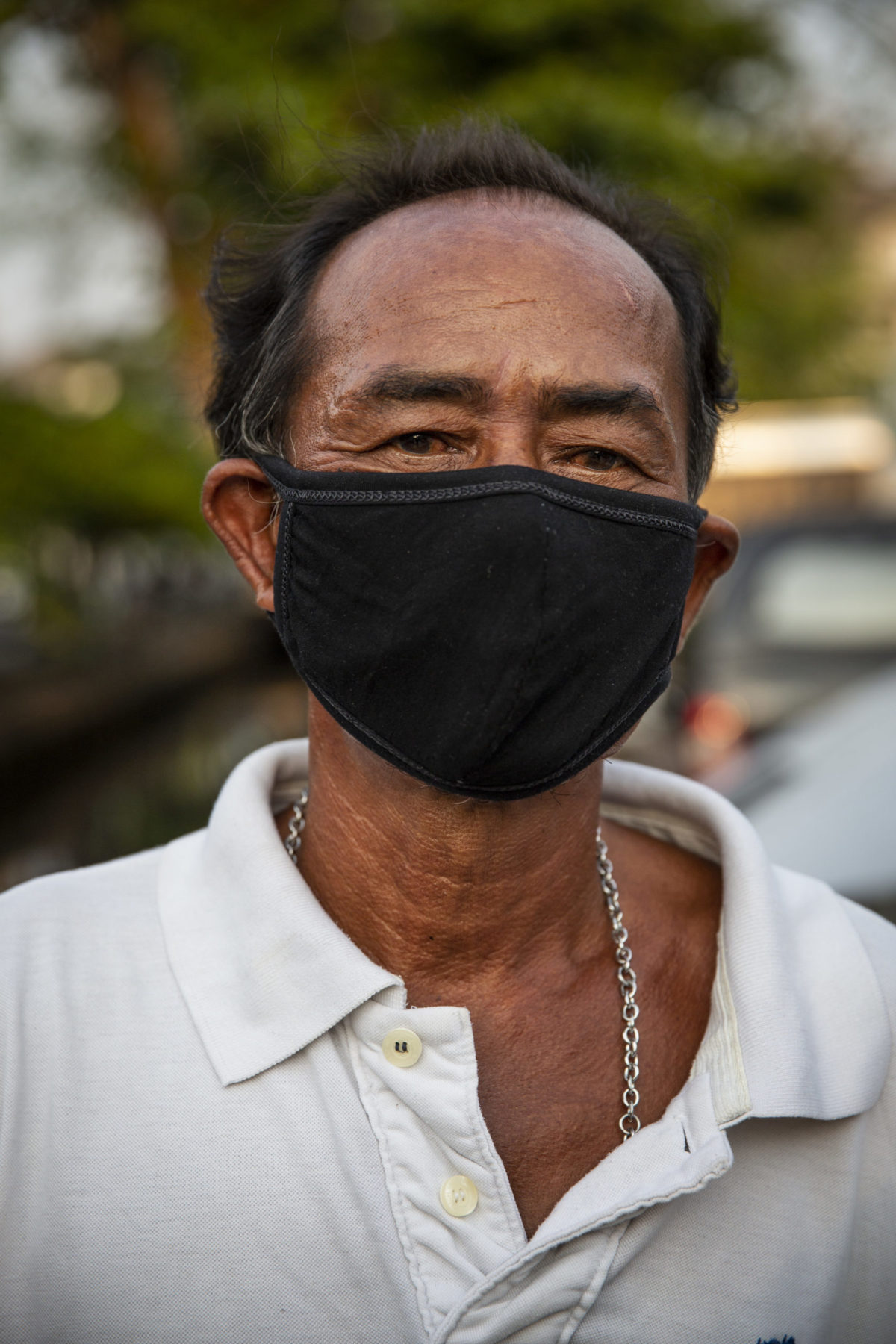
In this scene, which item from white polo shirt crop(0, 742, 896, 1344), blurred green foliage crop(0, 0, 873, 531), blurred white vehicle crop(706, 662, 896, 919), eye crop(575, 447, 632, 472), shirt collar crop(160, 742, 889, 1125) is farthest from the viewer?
blurred green foliage crop(0, 0, 873, 531)

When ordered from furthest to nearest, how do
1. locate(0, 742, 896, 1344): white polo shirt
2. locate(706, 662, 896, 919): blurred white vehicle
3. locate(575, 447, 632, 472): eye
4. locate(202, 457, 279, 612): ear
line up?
locate(706, 662, 896, 919): blurred white vehicle, locate(202, 457, 279, 612): ear, locate(575, 447, 632, 472): eye, locate(0, 742, 896, 1344): white polo shirt

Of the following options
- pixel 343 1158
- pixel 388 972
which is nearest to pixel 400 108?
pixel 388 972

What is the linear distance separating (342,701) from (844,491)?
853 inches

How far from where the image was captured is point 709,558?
6.40 ft

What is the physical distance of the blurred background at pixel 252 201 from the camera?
7.05 metres

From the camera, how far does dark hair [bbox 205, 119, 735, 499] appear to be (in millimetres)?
1852

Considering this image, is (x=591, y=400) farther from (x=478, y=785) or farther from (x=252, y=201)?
(x=252, y=201)

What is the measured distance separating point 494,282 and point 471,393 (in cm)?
18

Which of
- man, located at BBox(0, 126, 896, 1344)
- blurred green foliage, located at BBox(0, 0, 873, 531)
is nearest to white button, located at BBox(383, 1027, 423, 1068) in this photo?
man, located at BBox(0, 126, 896, 1344)

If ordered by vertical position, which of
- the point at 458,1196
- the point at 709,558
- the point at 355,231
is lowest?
the point at 458,1196

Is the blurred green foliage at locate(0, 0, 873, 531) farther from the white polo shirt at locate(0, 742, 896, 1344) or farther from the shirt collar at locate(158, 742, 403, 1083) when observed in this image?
the white polo shirt at locate(0, 742, 896, 1344)

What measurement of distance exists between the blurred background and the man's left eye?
13.3 feet

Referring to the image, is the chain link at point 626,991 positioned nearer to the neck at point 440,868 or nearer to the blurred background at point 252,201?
the neck at point 440,868

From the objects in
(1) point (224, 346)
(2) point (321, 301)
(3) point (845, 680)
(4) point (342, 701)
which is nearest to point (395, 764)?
(4) point (342, 701)
